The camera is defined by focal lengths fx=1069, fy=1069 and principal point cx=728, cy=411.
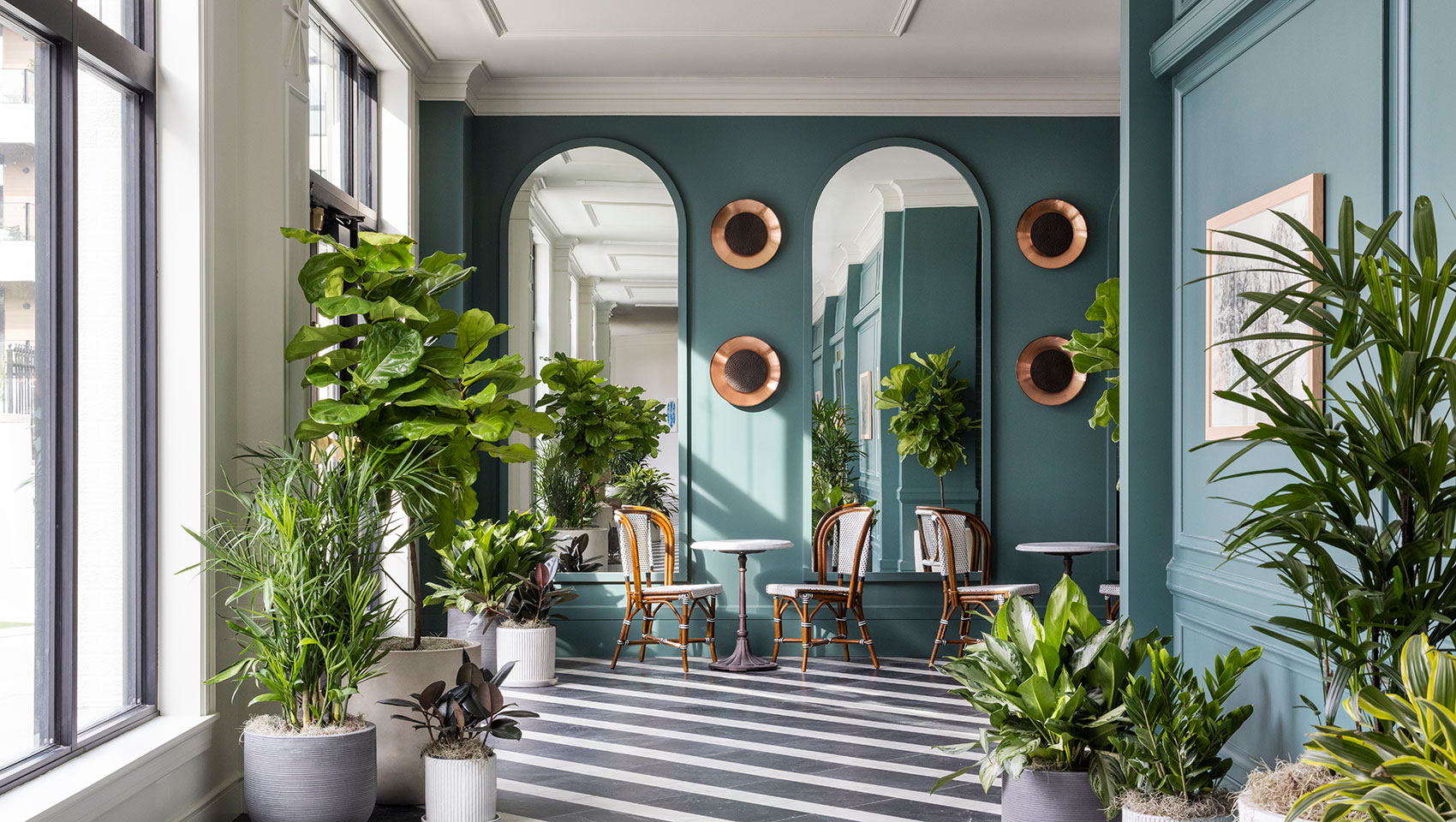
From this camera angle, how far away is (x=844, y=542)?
668 cm

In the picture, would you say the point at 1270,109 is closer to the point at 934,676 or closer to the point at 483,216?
the point at 934,676

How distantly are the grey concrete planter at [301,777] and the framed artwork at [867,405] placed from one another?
469 centimetres

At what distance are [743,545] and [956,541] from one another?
1.46 m

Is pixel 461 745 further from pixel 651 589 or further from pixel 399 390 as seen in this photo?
pixel 651 589

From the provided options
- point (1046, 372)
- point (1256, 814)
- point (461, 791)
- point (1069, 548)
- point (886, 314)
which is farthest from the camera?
point (886, 314)

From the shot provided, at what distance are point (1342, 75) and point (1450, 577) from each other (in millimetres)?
1491

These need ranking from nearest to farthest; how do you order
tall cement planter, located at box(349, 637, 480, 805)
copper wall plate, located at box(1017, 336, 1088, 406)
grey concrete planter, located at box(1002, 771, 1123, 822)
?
grey concrete planter, located at box(1002, 771, 1123, 822), tall cement planter, located at box(349, 637, 480, 805), copper wall plate, located at box(1017, 336, 1088, 406)

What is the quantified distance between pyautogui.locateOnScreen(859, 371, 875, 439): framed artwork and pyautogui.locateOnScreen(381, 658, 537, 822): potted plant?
4192 mm

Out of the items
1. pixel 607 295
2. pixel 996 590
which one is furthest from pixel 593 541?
pixel 996 590

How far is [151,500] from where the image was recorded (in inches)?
134

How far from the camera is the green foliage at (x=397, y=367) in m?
3.59

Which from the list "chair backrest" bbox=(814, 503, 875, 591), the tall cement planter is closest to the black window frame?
the tall cement planter

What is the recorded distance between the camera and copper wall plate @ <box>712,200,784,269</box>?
271 inches

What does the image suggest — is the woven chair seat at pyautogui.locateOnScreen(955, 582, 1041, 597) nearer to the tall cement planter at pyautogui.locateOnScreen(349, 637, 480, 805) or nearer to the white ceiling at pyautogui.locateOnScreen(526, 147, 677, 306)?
the white ceiling at pyautogui.locateOnScreen(526, 147, 677, 306)
